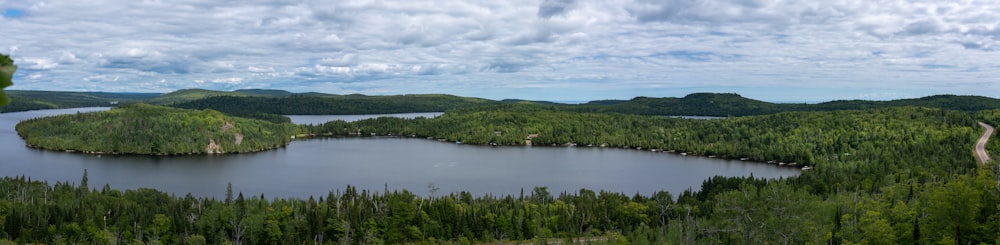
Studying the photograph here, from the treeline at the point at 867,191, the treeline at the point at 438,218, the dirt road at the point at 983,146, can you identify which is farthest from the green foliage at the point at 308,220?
the dirt road at the point at 983,146

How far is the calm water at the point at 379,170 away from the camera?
401ft

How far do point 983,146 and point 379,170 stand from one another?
120016 millimetres

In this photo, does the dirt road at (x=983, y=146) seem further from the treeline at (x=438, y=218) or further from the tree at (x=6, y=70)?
the tree at (x=6, y=70)

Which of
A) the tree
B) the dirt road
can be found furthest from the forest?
the tree

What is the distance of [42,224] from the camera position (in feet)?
254

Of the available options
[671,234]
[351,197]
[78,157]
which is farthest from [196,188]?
Answer: [671,234]

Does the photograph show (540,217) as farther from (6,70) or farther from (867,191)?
(6,70)

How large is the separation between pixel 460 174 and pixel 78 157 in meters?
94.9

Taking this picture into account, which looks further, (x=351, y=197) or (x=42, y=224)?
(x=351, y=197)

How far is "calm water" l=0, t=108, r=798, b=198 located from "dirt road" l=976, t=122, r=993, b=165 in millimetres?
34009

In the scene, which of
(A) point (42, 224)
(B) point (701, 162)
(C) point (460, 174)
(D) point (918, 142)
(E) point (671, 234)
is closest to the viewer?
(E) point (671, 234)

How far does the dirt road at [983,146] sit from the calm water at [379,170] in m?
34.0

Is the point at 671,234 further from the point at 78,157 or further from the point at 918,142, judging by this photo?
the point at 78,157

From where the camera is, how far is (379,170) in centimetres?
14575
